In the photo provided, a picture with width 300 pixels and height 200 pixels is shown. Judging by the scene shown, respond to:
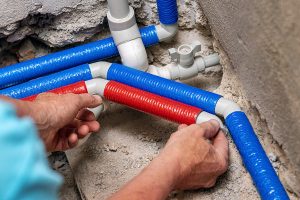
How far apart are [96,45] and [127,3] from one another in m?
0.18

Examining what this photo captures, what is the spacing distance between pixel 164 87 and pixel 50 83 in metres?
0.35

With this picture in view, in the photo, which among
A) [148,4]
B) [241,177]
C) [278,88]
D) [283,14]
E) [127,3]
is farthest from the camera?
[148,4]

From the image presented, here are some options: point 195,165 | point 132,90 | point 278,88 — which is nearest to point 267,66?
point 278,88

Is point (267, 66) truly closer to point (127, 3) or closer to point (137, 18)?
point (127, 3)

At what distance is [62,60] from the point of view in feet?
4.48

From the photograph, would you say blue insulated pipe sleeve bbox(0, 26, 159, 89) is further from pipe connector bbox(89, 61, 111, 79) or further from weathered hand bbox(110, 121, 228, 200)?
weathered hand bbox(110, 121, 228, 200)

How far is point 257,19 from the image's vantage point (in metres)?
0.95

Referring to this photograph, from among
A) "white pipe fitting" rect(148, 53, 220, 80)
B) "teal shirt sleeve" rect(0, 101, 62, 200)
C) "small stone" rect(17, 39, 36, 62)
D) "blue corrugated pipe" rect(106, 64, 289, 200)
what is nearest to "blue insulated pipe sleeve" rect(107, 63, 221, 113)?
"blue corrugated pipe" rect(106, 64, 289, 200)

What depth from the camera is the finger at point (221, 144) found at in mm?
1107

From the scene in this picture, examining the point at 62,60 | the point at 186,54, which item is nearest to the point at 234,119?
the point at 186,54

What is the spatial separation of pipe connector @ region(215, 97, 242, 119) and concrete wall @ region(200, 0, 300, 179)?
0.15ft

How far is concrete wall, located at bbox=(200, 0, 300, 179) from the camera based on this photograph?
2.77ft

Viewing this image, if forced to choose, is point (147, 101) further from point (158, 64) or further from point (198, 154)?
point (158, 64)

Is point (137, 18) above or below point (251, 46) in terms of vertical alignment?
below
